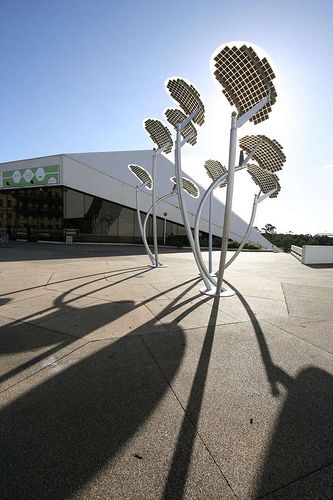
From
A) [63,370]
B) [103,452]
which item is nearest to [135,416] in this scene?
[103,452]

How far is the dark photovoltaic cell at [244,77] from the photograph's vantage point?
524 cm

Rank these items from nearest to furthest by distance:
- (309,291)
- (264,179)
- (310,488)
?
(310,488) → (309,291) → (264,179)

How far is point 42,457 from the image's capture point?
1835 mm

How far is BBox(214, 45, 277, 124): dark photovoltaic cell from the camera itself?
5.24 metres

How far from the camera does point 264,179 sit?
9.30 meters

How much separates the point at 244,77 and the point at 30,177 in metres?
25.7

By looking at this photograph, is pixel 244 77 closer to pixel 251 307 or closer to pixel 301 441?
pixel 251 307

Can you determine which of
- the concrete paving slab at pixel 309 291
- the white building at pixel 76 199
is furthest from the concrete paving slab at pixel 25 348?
the white building at pixel 76 199

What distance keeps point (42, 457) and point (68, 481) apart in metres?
0.29

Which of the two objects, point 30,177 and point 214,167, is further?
point 30,177

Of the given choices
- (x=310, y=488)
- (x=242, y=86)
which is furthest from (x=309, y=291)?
(x=310, y=488)

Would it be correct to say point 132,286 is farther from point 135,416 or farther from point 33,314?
point 135,416

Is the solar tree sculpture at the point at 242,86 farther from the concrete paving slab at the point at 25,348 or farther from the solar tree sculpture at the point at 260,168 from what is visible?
the concrete paving slab at the point at 25,348

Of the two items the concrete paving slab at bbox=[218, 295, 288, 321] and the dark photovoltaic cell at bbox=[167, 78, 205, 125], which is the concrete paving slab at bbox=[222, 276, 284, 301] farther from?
the dark photovoltaic cell at bbox=[167, 78, 205, 125]
